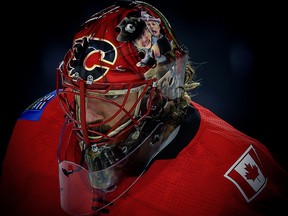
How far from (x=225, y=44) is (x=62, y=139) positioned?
112cm

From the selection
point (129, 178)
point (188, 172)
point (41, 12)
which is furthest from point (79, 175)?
point (41, 12)

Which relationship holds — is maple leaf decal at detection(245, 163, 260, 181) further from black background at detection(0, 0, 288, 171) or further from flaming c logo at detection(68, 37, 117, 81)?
black background at detection(0, 0, 288, 171)

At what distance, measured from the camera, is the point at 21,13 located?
1.98 meters

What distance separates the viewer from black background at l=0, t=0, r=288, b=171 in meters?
1.98

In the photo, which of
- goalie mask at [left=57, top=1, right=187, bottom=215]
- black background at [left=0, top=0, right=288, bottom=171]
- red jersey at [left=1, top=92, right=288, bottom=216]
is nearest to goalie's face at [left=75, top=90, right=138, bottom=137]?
goalie mask at [left=57, top=1, right=187, bottom=215]

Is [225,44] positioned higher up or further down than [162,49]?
further down

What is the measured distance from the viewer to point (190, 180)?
4.24ft

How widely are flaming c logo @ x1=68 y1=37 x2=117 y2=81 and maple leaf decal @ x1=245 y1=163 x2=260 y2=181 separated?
624mm

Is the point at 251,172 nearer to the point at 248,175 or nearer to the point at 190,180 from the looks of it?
the point at 248,175

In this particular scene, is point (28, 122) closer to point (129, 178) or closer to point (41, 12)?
point (129, 178)

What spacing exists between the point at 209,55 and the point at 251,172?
950 mm

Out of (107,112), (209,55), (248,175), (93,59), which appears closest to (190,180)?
(248,175)

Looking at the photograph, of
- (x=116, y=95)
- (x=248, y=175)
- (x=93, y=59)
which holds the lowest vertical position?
(x=248, y=175)

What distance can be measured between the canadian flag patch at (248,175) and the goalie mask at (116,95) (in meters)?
0.28
